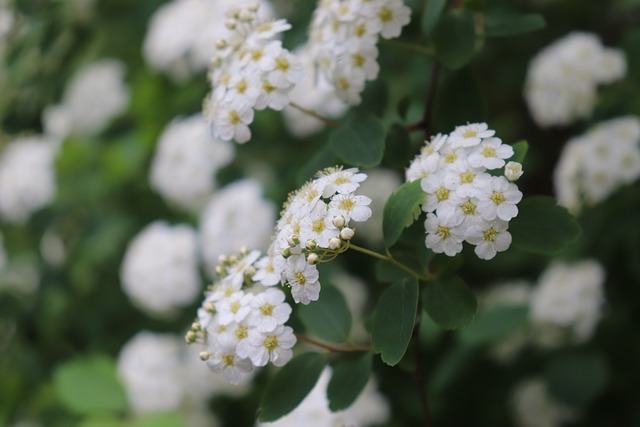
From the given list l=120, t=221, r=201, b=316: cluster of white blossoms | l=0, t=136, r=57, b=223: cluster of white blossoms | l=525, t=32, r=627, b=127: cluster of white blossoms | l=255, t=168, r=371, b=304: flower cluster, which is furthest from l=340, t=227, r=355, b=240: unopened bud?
l=0, t=136, r=57, b=223: cluster of white blossoms

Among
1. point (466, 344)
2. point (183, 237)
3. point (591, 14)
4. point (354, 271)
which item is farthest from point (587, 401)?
point (591, 14)

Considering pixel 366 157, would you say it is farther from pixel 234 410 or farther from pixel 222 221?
pixel 234 410

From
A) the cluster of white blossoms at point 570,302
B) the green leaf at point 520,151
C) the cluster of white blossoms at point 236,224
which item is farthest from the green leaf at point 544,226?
the cluster of white blossoms at point 236,224

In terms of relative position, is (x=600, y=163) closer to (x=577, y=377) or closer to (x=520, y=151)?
(x=577, y=377)

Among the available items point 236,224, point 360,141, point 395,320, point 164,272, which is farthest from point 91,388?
point 395,320

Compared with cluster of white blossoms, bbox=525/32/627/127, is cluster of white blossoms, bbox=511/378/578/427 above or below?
below

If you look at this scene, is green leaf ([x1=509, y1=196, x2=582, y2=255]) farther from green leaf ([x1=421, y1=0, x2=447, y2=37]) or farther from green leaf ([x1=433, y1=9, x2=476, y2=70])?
green leaf ([x1=421, y1=0, x2=447, y2=37])
